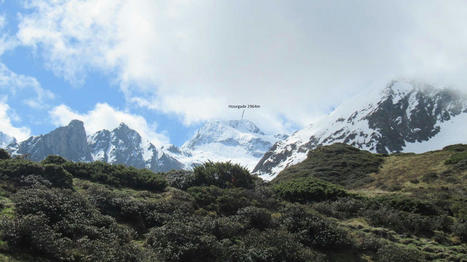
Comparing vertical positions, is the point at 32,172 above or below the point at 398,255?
above

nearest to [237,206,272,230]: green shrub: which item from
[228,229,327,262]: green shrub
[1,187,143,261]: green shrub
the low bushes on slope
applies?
[228,229,327,262]: green shrub

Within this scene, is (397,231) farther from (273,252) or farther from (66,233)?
(66,233)

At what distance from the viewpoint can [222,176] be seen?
119ft

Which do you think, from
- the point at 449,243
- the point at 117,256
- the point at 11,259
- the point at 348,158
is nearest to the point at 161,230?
the point at 117,256

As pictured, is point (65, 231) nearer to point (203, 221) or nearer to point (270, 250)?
point (203, 221)

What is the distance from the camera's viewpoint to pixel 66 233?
1647 centimetres

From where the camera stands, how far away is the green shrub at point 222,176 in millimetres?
34875

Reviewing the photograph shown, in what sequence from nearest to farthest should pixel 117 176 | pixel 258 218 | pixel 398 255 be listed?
1. pixel 398 255
2. pixel 258 218
3. pixel 117 176

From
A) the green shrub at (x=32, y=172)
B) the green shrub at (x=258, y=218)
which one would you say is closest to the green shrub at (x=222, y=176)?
the green shrub at (x=32, y=172)

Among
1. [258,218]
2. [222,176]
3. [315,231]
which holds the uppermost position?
[222,176]

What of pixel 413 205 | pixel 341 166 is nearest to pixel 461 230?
pixel 413 205

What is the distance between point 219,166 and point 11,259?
25129 mm

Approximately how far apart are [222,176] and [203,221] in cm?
1605

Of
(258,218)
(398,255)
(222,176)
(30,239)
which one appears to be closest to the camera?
(30,239)
